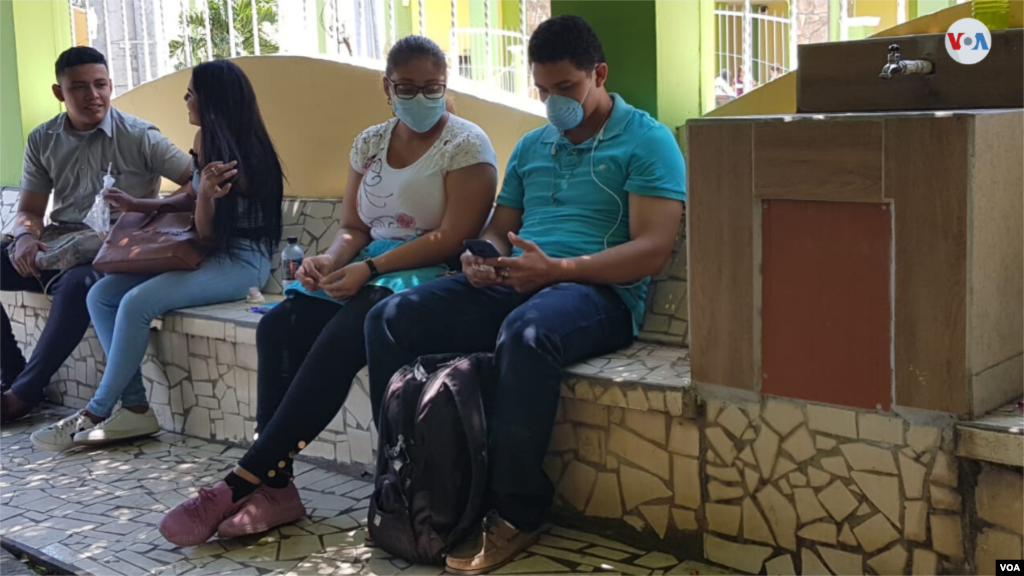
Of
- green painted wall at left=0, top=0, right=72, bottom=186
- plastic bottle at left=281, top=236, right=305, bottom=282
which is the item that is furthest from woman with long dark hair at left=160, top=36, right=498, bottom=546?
green painted wall at left=0, top=0, right=72, bottom=186

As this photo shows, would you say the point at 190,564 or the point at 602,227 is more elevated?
the point at 602,227

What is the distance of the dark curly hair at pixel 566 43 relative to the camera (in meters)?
3.52

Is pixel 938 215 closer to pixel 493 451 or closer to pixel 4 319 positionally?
pixel 493 451

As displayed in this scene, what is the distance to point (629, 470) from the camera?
129 inches

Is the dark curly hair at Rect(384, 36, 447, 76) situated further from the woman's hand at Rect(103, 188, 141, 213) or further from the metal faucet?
the woman's hand at Rect(103, 188, 141, 213)

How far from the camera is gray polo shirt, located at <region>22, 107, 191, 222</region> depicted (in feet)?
17.4

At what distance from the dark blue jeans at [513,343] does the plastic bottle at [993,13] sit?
4.10 feet

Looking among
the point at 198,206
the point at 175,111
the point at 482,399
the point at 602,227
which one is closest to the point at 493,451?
the point at 482,399

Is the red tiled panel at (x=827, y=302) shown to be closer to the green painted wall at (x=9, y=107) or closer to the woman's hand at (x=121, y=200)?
the woman's hand at (x=121, y=200)

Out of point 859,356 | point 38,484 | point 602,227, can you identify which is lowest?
point 38,484

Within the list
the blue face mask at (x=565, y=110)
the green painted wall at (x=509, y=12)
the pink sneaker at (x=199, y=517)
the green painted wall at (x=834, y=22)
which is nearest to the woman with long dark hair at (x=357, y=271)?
the pink sneaker at (x=199, y=517)

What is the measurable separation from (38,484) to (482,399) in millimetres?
1935

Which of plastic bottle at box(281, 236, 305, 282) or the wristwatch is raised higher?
the wristwatch

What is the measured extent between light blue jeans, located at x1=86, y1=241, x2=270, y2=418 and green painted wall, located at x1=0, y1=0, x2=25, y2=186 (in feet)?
8.00
